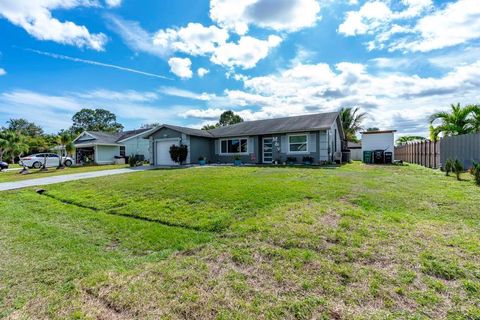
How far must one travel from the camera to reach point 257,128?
20062mm

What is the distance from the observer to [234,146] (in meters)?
20.6

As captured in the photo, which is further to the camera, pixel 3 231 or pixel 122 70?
pixel 122 70

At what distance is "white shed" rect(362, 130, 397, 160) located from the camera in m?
18.9

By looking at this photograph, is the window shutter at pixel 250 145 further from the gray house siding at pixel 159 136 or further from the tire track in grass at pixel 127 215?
the tire track in grass at pixel 127 215

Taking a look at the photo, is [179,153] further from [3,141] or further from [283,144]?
[3,141]

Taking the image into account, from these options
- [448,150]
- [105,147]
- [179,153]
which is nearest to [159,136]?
[179,153]

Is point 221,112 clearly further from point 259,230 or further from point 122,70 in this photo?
point 259,230

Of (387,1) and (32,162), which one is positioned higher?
(387,1)

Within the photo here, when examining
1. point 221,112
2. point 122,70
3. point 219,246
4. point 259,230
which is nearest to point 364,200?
point 259,230

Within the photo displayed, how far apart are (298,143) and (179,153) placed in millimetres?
9090

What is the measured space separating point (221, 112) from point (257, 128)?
32.6 metres

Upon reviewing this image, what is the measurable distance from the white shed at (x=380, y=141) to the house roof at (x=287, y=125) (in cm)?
262

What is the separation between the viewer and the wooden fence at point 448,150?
1113cm

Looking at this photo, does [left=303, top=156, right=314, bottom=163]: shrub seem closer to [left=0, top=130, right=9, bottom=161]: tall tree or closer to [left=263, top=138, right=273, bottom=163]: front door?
[left=263, top=138, right=273, bottom=163]: front door
